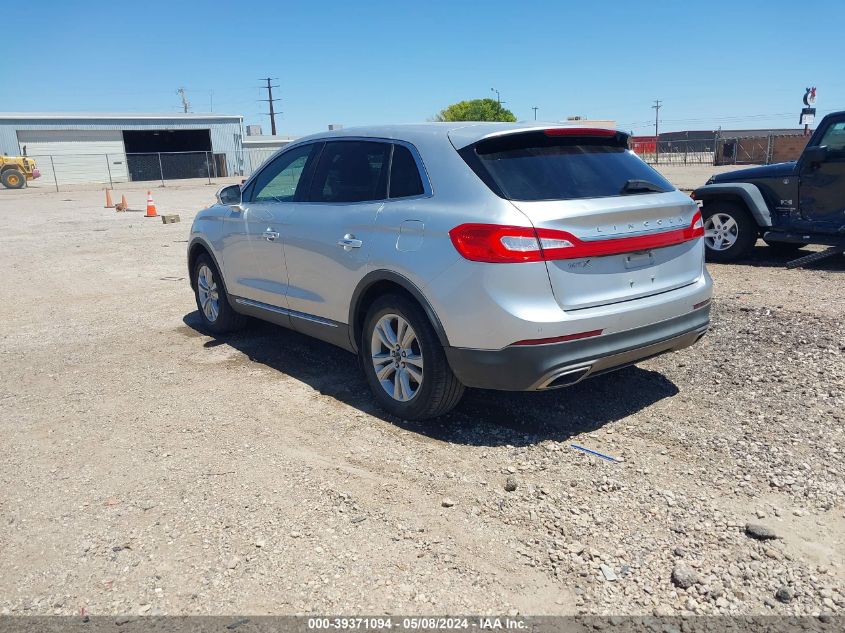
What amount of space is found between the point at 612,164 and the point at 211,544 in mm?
3113

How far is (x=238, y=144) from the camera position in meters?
56.3

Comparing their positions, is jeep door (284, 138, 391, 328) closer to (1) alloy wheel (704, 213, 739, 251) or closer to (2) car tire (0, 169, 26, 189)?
(1) alloy wheel (704, 213, 739, 251)

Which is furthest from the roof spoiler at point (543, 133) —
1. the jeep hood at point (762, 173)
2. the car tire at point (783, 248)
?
the car tire at point (783, 248)

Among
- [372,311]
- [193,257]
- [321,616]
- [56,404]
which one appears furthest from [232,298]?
[321,616]

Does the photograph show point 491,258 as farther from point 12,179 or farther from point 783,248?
point 12,179

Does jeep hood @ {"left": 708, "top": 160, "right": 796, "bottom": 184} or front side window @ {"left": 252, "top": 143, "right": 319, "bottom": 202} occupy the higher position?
front side window @ {"left": 252, "top": 143, "right": 319, "bottom": 202}

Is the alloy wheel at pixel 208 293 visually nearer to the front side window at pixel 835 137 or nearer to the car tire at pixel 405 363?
the car tire at pixel 405 363

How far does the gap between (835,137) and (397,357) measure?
705cm

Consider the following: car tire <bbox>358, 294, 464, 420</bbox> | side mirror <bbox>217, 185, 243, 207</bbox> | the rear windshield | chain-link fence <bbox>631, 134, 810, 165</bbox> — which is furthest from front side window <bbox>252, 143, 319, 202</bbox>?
chain-link fence <bbox>631, 134, 810, 165</bbox>

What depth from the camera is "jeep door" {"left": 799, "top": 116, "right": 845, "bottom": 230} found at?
328 inches

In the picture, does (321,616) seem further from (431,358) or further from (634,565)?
(431,358)

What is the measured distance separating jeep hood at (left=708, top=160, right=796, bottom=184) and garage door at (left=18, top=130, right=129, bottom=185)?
144 feet

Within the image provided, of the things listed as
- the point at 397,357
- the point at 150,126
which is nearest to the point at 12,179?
the point at 150,126

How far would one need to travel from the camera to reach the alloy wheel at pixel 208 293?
21.6ft
